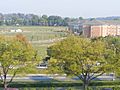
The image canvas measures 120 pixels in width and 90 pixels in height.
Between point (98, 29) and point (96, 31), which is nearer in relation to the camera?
point (96, 31)

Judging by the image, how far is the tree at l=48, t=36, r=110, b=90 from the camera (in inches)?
968

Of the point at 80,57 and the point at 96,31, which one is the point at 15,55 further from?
the point at 96,31

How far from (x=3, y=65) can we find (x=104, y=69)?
722 cm

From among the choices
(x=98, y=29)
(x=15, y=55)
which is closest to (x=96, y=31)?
(x=98, y=29)

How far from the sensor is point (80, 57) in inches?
977

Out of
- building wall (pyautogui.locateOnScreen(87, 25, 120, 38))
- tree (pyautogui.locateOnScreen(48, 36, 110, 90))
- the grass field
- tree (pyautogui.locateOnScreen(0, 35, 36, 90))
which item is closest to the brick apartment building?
building wall (pyautogui.locateOnScreen(87, 25, 120, 38))

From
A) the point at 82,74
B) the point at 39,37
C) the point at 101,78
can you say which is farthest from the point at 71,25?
the point at 82,74

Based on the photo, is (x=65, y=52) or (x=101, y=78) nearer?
(x=65, y=52)

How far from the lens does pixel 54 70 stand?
81.7 feet

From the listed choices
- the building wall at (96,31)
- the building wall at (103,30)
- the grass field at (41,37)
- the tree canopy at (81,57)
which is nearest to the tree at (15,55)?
the tree canopy at (81,57)

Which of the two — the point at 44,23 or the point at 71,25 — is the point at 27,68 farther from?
the point at 44,23

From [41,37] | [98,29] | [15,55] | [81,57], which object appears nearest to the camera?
[15,55]

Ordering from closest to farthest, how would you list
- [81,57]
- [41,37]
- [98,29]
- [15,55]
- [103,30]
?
[15,55]
[81,57]
[41,37]
[98,29]
[103,30]

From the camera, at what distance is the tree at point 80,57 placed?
24.6 m
